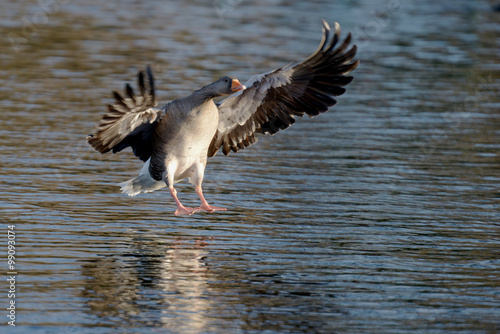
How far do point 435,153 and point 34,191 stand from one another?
6738mm

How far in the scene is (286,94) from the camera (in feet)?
37.2

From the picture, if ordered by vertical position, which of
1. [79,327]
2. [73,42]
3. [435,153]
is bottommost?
[79,327]

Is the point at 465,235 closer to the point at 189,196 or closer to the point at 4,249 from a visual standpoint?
the point at 189,196

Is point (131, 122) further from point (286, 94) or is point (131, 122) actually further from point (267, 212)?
point (267, 212)

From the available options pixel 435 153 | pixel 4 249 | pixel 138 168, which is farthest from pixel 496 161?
pixel 4 249

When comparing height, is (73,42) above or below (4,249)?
above

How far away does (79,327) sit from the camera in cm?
741

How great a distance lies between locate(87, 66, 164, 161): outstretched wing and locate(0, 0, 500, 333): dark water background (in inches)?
36.1

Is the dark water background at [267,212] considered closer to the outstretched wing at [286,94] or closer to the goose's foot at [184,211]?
the goose's foot at [184,211]

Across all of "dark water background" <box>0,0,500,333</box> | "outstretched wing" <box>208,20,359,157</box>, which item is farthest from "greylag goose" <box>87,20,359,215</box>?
"dark water background" <box>0,0,500,333</box>

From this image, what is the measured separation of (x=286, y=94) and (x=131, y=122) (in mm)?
2108

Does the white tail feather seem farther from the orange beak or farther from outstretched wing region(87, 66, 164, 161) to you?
the orange beak

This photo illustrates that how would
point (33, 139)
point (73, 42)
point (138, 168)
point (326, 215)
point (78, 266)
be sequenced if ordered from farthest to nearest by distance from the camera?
1. point (73, 42)
2. point (33, 139)
3. point (138, 168)
4. point (326, 215)
5. point (78, 266)

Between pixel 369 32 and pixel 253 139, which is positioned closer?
pixel 253 139
